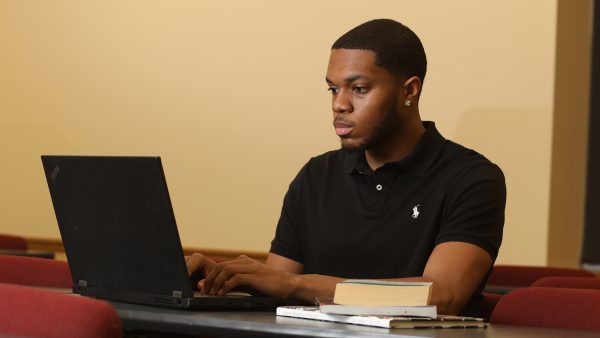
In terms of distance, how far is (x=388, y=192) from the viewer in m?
2.59

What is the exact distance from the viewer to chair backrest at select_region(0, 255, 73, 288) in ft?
8.87

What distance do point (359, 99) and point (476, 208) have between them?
0.38 m

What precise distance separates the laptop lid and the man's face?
0.71 m

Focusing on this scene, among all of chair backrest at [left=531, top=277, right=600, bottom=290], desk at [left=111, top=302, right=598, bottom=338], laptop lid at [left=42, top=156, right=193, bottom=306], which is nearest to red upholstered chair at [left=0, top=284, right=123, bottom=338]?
desk at [left=111, top=302, right=598, bottom=338]

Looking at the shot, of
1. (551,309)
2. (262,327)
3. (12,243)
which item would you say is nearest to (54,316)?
(262,327)

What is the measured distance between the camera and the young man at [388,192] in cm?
243

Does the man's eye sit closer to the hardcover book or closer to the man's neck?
A: the man's neck

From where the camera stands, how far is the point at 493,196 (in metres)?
2.49

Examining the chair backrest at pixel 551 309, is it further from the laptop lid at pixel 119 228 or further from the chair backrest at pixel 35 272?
the chair backrest at pixel 35 272

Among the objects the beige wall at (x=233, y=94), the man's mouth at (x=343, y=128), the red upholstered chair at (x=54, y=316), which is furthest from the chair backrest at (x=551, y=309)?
the beige wall at (x=233, y=94)

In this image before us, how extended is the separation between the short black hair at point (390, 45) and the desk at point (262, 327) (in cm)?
83

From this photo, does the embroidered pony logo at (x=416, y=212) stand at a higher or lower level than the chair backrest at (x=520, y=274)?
higher

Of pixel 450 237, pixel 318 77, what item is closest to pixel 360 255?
pixel 450 237

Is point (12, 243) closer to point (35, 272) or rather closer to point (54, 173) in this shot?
point (35, 272)
